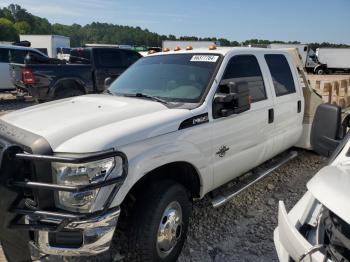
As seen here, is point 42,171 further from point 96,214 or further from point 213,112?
point 213,112

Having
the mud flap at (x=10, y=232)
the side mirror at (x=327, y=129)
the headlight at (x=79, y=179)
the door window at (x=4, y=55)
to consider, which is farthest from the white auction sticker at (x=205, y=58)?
the door window at (x=4, y=55)

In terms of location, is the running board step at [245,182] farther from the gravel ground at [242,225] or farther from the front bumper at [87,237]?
the front bumper at [87,237]

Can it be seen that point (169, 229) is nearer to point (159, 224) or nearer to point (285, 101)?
point (159, 224)

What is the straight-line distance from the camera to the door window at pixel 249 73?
3842 millimetres

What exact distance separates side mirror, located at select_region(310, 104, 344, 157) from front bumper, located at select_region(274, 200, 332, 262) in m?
0.50

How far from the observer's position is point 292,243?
1920mm

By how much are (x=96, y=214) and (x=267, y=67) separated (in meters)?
2.96

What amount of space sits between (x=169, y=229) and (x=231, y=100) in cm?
130

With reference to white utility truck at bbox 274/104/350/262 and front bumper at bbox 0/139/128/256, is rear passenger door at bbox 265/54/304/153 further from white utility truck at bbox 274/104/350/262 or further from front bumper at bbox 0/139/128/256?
front bumper at bbox 0/139/128/256

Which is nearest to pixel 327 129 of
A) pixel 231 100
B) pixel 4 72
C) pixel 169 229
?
pixel 231 100

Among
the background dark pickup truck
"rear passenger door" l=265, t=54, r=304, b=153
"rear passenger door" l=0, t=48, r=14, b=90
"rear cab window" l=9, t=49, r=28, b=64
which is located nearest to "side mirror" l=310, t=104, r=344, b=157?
"rear passenger door" l=265, t=54, r=304, b=153

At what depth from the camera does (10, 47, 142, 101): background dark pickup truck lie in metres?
9.37

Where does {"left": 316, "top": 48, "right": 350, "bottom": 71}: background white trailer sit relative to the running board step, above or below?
above

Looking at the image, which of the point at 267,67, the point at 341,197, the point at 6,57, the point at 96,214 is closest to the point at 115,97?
the point at 96,214
